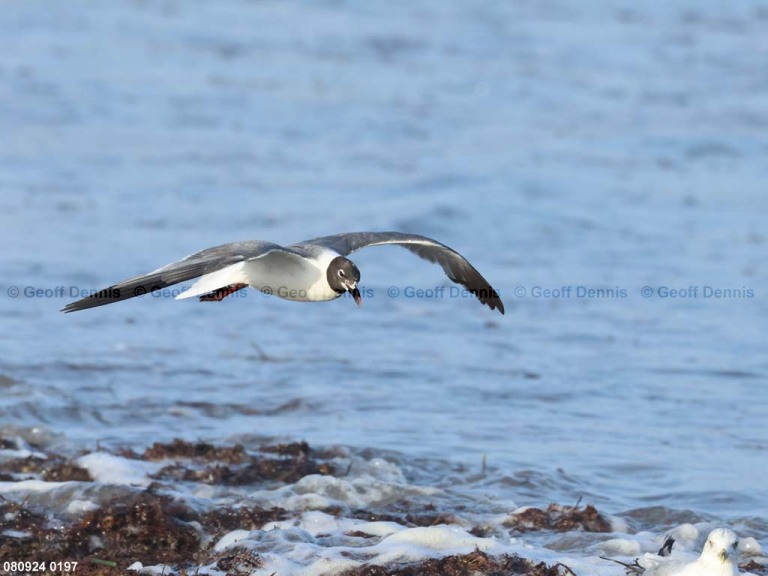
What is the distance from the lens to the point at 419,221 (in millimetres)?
15875

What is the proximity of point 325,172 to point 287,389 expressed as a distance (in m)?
7.55

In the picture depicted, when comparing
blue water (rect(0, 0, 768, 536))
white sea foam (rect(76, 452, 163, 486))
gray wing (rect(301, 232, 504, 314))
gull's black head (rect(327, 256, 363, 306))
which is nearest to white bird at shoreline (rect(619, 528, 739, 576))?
blue water (rect(0, 0, 768, 536))

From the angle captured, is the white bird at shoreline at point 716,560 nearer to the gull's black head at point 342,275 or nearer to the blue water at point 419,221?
the blue water at point 419,221

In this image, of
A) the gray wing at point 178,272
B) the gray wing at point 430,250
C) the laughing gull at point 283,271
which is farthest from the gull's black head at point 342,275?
the gray wing at point 430,250

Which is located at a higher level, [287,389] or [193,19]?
[193,19]

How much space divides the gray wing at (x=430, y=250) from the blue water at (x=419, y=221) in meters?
1.15

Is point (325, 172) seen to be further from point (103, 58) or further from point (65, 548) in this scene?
point (65, 548)

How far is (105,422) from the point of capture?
32.2 ft

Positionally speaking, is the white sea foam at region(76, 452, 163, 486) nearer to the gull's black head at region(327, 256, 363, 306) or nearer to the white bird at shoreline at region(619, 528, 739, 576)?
the gull's black head at region(327, 256, 363, 306)

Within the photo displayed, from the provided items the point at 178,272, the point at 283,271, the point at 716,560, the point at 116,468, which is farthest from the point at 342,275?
the point at 716,560

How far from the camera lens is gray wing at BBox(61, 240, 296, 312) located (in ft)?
21.7

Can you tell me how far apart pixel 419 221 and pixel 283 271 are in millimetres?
7907

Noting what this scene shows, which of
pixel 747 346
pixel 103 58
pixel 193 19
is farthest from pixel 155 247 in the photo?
pixel 193 19

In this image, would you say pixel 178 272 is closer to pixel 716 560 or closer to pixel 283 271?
pixel 283 271
